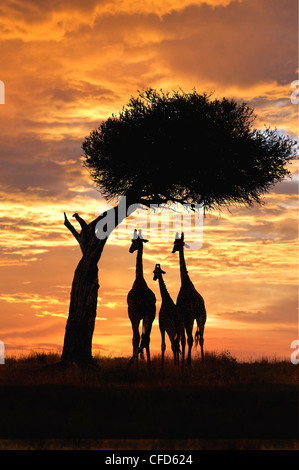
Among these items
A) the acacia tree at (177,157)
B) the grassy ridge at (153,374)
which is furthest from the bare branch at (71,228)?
the grassy ridge at (153,374)

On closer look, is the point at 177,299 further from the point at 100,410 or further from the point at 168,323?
the point at 100,410

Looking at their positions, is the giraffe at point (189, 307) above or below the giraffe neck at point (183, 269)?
below

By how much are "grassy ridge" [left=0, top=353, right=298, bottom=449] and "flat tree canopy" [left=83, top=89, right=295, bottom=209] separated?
896 centimetres

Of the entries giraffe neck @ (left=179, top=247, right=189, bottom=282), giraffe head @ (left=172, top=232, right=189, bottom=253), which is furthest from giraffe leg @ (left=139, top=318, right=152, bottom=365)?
giraffe head @ (left=172, top=232, right=189, bottom=253)

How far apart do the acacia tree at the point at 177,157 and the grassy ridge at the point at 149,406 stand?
5.38 m

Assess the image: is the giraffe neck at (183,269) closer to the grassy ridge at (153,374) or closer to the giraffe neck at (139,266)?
the giraffe neck at (139,266)

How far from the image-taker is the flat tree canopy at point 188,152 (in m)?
24.8

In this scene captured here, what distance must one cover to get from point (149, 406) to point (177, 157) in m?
12.8

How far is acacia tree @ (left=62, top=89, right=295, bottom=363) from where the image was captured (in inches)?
945
